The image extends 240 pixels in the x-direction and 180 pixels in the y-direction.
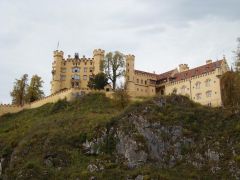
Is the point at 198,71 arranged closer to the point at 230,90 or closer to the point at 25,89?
the point at 230,90

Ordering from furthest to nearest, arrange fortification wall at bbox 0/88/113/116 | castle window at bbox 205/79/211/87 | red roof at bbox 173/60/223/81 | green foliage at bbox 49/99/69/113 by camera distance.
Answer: red roof at bbox 173/60/223/81, castle window at bbox 205/79/211/87, fortification wall at bbox 0/88/113/116, green foliage at bbox 49/99/69/113

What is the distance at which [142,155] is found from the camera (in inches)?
2413

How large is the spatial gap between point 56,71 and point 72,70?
11.8 feet

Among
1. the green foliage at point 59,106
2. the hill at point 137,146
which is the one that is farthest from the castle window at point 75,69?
the hill at point 137,146

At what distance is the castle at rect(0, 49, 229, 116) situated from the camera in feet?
307

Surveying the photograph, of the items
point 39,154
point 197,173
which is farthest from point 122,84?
point 197,173

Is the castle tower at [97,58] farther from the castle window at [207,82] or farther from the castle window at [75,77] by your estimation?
the castle window at [207,82]

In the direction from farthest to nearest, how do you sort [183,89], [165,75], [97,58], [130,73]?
[165,75]
[97,58]
[130,73]
[183,89]

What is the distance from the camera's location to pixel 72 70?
104 m

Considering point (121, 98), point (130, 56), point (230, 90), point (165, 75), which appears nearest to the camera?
point (230, 90)

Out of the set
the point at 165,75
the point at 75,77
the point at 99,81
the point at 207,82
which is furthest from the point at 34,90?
the point at 207,82

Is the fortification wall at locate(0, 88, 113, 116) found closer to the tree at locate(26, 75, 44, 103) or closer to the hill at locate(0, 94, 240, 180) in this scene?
the tree at locate(26, 75, 44, 103)

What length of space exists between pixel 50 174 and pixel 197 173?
18.9 meters

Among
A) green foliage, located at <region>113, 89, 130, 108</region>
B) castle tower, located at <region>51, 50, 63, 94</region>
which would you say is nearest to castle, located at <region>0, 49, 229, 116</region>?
castle tower, located at <region>51, 50, 63, 94</region>
